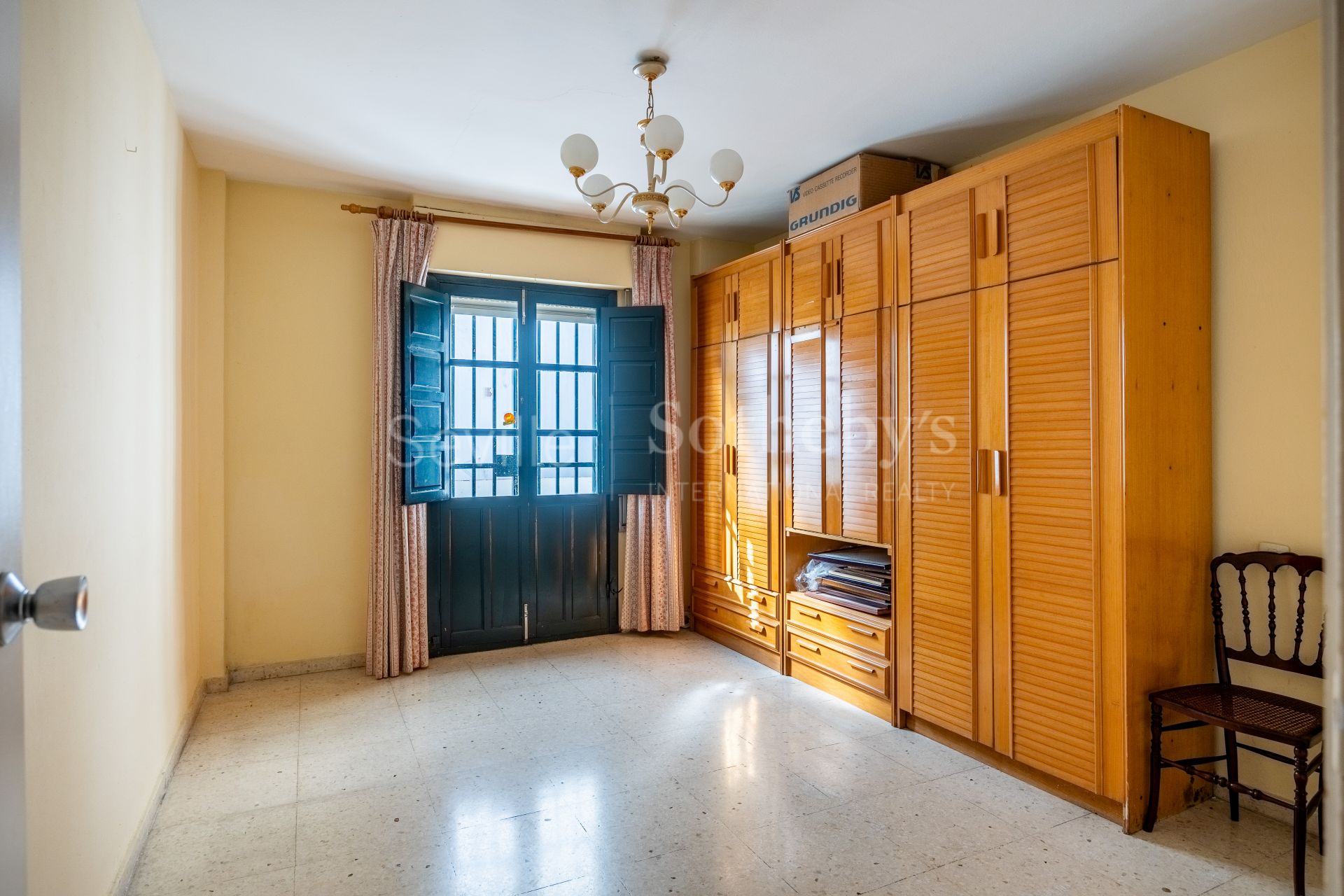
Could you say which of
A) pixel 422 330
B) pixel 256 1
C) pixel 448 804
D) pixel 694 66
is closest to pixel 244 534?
pixel 422 330

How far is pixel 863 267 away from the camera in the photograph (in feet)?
11.9

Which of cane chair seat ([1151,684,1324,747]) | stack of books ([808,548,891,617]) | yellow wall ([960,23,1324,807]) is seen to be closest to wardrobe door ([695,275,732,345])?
stack of books ([808,548,891,617])

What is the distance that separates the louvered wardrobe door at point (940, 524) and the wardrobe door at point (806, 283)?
68 centimetres

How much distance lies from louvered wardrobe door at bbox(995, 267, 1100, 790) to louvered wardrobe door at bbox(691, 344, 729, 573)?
7.13 ft

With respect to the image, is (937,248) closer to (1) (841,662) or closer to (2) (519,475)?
(1) (841,662)

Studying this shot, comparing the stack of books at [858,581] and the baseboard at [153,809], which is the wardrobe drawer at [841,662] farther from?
the baseboard at [153,809]

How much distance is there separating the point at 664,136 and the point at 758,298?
6.91 ft

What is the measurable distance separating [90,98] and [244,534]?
2705 millimetres

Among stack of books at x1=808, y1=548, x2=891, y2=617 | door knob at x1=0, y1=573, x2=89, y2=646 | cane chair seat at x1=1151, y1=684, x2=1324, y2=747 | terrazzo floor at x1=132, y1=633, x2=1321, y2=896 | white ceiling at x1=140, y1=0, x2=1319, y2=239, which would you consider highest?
white ceiling at x1=140, y1=0, x2=1319, y2=239

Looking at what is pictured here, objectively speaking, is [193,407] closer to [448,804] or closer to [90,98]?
[90,98]

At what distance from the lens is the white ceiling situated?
246 cm

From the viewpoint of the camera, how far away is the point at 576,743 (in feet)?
10.6

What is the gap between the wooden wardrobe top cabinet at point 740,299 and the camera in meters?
4.32

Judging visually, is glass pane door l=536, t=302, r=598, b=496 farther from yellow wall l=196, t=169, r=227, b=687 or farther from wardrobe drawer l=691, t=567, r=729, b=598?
yellow wall l=196, t=169, r=227, b=687
